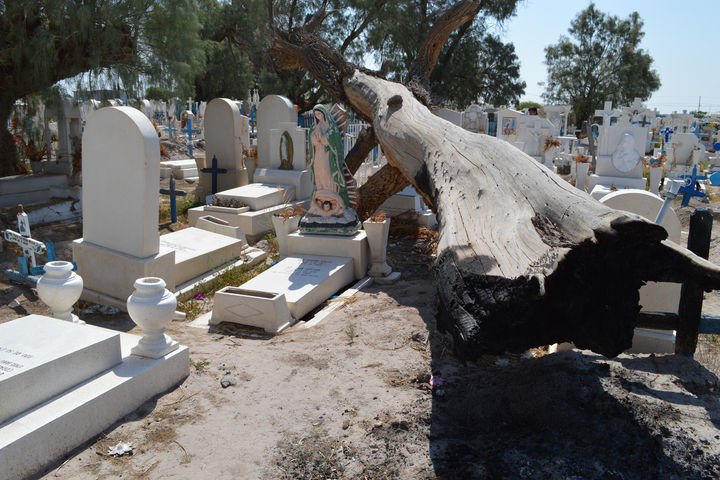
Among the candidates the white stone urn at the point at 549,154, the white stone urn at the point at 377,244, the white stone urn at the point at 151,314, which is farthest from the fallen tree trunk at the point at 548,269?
the white stone urn at the point at 549,154

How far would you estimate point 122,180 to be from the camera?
5.16 meters

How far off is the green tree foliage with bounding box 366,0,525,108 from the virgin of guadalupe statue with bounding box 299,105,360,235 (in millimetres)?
11130

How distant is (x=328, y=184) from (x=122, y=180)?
2.31 metres

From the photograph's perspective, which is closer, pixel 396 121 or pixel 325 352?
pixel 325 352

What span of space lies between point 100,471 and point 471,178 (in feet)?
9.10

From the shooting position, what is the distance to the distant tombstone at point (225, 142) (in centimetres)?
969

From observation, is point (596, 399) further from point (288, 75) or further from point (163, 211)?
point (288, 75)

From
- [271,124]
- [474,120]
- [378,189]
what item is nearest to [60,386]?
[378,189]

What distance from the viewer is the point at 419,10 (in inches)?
728

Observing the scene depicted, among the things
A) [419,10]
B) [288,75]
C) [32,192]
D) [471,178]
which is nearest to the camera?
[471,178]

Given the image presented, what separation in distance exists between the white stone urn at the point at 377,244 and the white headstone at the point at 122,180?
235 cm

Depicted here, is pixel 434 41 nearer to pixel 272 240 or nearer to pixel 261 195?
pixel 261 195

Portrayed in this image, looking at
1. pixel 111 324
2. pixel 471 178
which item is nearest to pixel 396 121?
pixel 471 178

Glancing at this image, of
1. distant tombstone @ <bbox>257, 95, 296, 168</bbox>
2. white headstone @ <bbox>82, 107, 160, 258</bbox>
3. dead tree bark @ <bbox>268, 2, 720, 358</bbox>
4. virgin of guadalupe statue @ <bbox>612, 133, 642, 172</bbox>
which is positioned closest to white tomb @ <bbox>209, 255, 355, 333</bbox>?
white headstone @ <bbox>82, 107, 160, 258</bbox>
